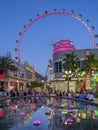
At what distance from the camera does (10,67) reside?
78.2 meters

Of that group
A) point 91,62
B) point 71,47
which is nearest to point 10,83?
point 71,47

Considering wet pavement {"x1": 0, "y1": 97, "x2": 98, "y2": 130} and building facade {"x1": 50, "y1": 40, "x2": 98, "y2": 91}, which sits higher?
building facade {"x1": 50, "y1": 40, "x2": 98, "y2": 91}

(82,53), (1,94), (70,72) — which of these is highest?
Answer: (82,53)

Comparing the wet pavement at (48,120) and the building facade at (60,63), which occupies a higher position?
the building facade at (60,63)

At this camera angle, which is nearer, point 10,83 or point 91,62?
point 91,62

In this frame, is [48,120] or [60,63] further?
[60,63]

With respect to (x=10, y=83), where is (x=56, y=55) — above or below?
above

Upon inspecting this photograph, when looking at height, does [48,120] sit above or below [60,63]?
below

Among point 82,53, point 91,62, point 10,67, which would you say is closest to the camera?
point 91,62

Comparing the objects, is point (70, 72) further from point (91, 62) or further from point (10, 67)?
point (10, 67)

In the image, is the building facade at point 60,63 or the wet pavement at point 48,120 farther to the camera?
the building facade at point 60,63

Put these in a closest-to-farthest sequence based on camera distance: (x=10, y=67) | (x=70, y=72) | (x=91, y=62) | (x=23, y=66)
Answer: (x=91, y=62), (x=70, y=72), (x=10, y=67), (x=23, y=66)

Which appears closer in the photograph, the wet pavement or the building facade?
the wet pavement

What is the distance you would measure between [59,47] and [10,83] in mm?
17657
